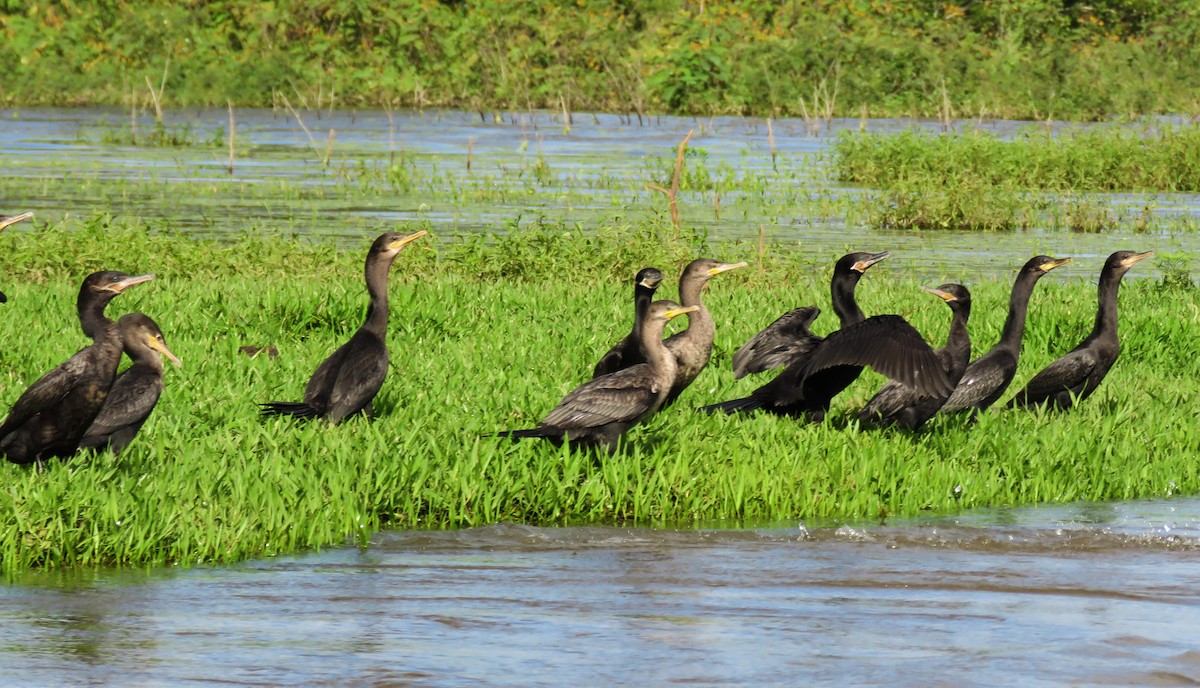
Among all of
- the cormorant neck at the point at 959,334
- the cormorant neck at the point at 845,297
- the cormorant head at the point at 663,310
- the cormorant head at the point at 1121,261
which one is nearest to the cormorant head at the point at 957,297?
the cormorant neck at the point at 959,334

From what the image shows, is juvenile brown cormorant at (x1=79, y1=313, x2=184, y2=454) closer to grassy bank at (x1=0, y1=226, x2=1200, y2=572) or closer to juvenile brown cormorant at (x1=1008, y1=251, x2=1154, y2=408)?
grassy bank at (x1=0, y1=226, x2=1200, y2=572)

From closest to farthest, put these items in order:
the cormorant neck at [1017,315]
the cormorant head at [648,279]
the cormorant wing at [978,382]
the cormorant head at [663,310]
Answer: the cormorant head at [663,310] < the cormorant head at [648,279] < the cormorant wing at [978,382] < the cormorant neck at [1017,315]

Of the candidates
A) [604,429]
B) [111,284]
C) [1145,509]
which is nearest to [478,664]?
[604,429]

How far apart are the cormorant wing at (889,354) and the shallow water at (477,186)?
784cm

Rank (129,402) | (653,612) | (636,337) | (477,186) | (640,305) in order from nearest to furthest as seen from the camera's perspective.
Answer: (653,612), (129,402), (640,305), (636,337), (477,186)

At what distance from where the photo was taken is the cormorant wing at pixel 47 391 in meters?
7.25

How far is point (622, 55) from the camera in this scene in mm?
48344

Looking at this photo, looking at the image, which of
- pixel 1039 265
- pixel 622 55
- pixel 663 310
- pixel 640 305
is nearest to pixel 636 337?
pixel 640 305

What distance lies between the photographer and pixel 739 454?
833 cm

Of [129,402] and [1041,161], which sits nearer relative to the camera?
[129,402]

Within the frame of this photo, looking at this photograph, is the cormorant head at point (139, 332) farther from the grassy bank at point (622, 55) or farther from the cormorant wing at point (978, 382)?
the grassy bank at point (622, 55)

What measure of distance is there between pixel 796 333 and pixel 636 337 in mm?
1028

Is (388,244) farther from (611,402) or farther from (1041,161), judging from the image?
(1041,161)

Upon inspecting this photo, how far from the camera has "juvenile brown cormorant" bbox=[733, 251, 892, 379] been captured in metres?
9.36
